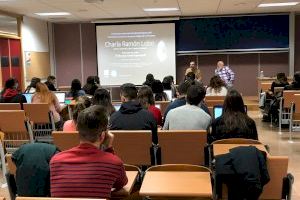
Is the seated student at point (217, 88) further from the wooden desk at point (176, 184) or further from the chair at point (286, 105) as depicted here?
the wooden desk at point (176, 184)

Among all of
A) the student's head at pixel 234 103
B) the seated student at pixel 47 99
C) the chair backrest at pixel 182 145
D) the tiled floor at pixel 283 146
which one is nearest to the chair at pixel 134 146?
the chair backrest at pixel 182 145

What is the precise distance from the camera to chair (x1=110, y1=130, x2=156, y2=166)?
131 inches

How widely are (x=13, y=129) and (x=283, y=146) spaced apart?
419 centimetres

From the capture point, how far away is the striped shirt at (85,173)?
1969 mm

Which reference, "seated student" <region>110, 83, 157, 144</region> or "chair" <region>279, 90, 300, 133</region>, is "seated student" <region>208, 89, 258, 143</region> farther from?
"chair" <region>279, 90, 300, 133</region>

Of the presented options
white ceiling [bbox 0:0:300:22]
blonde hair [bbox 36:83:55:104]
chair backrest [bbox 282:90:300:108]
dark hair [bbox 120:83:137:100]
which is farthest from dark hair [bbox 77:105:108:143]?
white ceiling [bbox 0:0:300:22]

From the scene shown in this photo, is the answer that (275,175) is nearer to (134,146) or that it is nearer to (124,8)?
(134,146)

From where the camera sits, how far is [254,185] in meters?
2.32

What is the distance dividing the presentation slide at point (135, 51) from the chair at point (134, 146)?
329 inches

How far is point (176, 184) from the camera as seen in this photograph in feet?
7.32

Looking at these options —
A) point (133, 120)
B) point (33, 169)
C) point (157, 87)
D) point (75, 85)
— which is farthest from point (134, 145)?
point (75, 85)

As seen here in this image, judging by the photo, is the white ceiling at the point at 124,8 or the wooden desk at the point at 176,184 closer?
the wooden desk at the point at 176,184

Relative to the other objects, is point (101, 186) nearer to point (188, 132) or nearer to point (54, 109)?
point (188, 132)

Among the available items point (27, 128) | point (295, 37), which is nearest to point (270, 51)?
point (295, 37)
